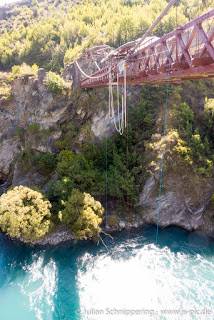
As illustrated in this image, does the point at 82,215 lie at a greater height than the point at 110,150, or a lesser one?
lesser

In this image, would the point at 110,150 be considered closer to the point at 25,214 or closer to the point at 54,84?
the point at 54,84

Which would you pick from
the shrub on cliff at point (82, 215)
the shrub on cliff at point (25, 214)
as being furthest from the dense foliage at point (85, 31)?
the shrub on cliff at point (82, 215)

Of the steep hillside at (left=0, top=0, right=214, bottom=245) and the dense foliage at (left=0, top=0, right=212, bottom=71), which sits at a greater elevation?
the dense foliage at (left=0, top=0, right=212, bottom=71)

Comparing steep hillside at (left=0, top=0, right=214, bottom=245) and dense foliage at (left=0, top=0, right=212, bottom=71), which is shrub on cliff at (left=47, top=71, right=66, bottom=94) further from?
dense foliage at (left=0, top=0, right=212, bottom=71)

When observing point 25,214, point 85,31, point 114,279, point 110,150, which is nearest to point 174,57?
point 114,279

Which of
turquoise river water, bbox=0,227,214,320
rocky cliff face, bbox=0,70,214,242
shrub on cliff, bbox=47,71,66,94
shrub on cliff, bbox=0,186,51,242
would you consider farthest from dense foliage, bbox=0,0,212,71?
turquoise river water, bbox=0,227,214,320
